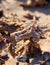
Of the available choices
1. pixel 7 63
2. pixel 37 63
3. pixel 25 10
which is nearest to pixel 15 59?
pixel 7 63

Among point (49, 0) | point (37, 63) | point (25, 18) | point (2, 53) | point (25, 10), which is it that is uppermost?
point (49, 0)

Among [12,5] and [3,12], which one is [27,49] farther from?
[12,5]

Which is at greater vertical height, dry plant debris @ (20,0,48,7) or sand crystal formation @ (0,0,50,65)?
dry plant debris @ (20,0,48,7)

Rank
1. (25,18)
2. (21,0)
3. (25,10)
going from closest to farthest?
(25,18) → (25,10) → (21,0)

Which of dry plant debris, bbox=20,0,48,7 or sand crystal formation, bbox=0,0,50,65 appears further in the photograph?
dry plant debris, bbox=20,0,48,7

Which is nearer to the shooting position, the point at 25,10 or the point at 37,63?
the point at 37,63

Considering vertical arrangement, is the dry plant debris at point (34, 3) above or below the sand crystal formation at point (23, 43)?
above

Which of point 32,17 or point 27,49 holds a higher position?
point 32,17

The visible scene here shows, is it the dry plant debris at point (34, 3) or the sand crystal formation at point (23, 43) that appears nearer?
the sand crystal formation at point (23, 43)

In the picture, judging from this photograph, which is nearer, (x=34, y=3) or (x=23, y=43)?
(x=23, y=43)

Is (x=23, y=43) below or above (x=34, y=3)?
below

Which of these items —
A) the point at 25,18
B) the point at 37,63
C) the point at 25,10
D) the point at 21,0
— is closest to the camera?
the point at 37,63
